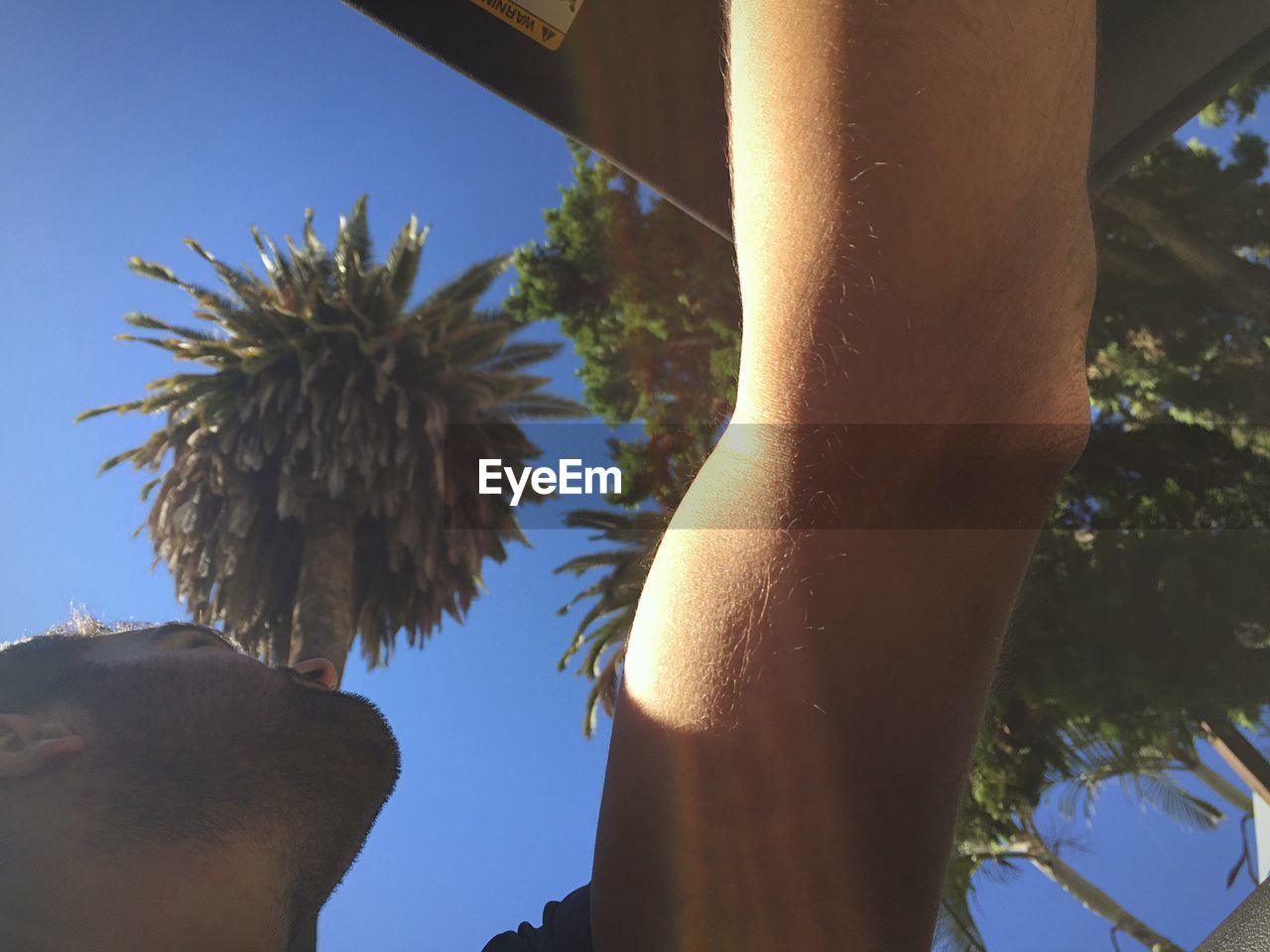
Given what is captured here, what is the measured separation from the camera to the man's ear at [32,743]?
47.6 inches

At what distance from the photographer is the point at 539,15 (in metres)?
1.24

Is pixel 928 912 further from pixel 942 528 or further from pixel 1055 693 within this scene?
pixel 1055 693

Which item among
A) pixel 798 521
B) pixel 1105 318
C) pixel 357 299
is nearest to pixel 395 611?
pixel 357 299

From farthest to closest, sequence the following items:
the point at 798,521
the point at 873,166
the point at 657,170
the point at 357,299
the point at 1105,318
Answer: the point at 357,299, the point at 1105,318, the point at 657,170, the point at 798,521, the point at 873,166

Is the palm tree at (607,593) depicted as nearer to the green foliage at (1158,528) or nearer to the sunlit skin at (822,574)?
the green foliage at (1158,528)

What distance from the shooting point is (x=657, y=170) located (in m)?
1.39

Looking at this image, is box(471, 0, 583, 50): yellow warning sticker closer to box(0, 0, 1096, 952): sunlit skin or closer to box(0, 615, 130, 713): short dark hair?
box(0, 0, 1096, 952): sunlit skin

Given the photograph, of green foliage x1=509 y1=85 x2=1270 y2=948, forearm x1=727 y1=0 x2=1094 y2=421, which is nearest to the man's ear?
forearm x1=727 y1=0 x2=1094 y2=421

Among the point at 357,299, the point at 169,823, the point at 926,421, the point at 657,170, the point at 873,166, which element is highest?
the point at 357,299

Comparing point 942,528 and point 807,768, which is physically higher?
point 942,528

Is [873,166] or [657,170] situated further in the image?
[657,170]

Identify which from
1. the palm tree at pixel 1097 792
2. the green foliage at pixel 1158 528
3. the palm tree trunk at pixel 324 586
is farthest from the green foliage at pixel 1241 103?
the palm tree trunk at pixel 324 586

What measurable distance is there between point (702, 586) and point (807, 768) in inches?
10.6

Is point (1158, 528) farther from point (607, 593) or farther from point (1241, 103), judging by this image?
point (607, 593)
